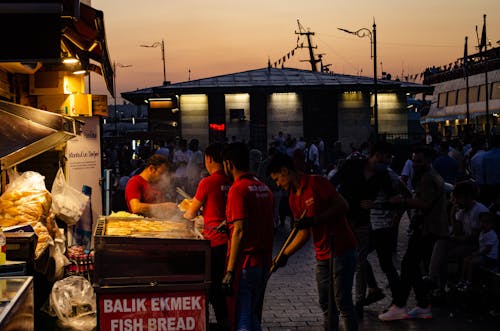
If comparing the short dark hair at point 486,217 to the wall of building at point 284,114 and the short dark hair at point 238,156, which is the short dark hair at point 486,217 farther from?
the wall of building at point 284,114

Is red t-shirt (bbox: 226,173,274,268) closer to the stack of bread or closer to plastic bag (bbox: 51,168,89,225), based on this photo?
the stack of bread

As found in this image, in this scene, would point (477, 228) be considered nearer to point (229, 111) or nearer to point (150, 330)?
point (150, 330)

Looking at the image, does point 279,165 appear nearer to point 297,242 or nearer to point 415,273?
point 297,242

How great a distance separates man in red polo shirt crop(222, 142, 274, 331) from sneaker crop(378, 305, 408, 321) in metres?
2.64

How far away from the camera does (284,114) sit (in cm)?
3753

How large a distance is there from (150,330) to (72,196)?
13.8 feet

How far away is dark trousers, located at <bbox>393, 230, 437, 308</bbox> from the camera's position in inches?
338

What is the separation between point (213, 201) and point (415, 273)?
2905mm

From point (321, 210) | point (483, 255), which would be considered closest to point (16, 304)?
point (321, 210)

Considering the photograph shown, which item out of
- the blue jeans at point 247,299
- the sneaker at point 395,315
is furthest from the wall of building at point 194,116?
the blue jeans at point 247,299

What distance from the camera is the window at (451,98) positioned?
281 ft

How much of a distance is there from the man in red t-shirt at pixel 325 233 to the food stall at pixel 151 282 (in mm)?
829

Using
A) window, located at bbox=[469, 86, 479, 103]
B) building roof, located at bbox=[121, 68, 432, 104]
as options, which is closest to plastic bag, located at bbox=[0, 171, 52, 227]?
building roof, located at bbox=[121, 68, 432, 104]

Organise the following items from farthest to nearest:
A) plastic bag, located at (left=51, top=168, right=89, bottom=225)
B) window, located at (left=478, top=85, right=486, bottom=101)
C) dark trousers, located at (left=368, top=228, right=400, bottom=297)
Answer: window, located at (left=478, top=85, right=486, bottom=101), plastic bag, located at (left=51, top=168, right=89, bottom=225), dark trousers, located at (left=368, top=228, right=400, bottom=297)
